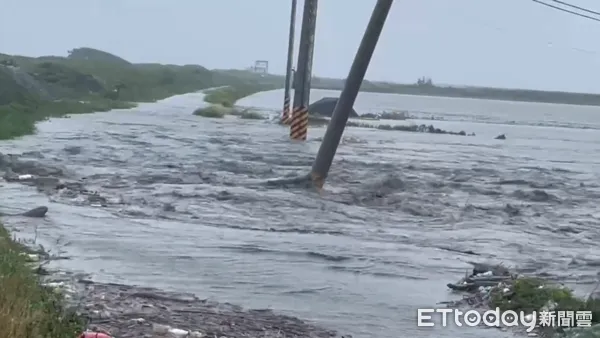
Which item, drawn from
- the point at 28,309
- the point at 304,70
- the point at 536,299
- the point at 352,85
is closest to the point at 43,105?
the point at 304,70

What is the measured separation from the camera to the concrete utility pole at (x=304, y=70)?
35938 mm

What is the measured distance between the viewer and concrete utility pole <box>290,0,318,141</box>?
3594 cm

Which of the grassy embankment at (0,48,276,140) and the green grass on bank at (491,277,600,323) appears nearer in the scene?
the green grass on bank at (491,277,600,323)

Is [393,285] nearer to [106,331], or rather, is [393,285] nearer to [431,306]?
[431,306]

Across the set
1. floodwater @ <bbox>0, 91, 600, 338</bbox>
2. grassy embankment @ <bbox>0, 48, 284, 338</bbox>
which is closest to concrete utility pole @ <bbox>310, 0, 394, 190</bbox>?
floodwater @ <bbox>0, 91, 600, 338</bbox>

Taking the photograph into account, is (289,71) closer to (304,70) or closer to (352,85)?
(304,70)

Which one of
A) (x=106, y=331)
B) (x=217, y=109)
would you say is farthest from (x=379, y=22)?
(x=217, y=109)

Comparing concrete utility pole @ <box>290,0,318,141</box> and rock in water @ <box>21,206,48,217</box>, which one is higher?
concrete utility pole @ <box>290,0,318,141</box>

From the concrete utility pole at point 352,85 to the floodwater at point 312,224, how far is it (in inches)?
26.6

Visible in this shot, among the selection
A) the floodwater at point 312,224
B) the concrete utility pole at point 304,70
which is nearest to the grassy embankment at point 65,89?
the floodwater at point 312,224

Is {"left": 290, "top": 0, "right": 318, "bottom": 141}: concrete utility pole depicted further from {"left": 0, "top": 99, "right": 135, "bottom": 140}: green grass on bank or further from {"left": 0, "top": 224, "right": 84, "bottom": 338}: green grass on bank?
{"left": 0, "top": 224, "right": 84, "bottom": 338}: green grass on bank

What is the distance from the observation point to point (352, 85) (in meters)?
23.0

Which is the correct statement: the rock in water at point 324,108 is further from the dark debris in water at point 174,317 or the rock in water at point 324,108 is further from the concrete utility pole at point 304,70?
the dark debris in water at point 174,317

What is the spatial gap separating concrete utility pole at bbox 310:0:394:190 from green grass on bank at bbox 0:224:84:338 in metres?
13.3
